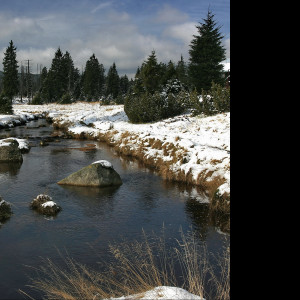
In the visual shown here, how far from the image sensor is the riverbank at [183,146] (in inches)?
492

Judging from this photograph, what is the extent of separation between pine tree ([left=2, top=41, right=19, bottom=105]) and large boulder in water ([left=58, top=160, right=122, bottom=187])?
5162 centimetres

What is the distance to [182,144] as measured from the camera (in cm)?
A: 1588

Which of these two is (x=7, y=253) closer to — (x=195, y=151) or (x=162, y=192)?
(x=162, y=192)

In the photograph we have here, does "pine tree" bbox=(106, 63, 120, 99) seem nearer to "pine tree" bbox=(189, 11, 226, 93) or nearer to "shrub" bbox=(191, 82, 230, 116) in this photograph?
"pine tree" bbox=(189, 11, 226, 93)

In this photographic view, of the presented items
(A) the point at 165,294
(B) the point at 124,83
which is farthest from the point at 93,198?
(B) the point at 124,83

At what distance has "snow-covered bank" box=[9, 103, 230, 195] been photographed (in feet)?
42.1

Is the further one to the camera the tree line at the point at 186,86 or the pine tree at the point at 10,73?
the pine tree at the point at 10,73

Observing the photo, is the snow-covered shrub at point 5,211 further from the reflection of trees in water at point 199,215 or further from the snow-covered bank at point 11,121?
the snow-covered bank at point 11,121

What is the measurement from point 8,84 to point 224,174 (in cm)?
5578

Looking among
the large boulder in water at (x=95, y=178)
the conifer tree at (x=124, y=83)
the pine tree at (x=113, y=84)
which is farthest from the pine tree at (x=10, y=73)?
Answer: the large boulder in water at (x=95, y=178)

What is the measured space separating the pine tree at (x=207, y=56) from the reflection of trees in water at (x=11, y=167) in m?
22.0

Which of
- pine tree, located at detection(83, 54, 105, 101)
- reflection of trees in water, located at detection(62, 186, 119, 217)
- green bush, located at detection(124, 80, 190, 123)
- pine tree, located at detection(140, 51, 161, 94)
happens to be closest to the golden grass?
reflection of trees in water, located at detection(62, 186, 119, 217)
